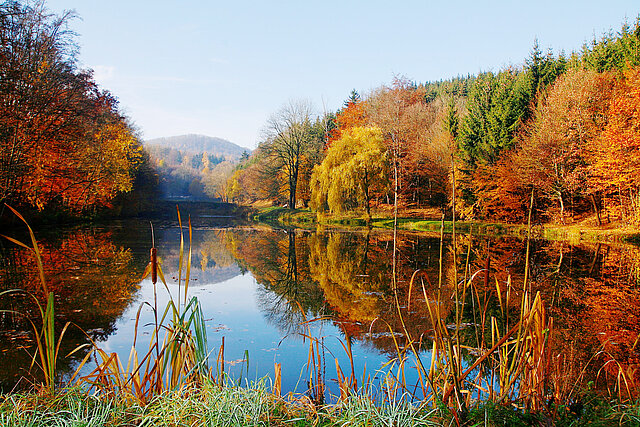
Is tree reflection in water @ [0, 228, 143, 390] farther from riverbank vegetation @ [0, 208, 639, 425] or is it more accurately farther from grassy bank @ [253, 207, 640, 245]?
grassy bank @ [253, 207, 640, 245]

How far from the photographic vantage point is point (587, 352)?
4.41 metres

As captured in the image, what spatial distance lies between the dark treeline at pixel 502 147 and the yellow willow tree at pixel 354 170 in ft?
0.23

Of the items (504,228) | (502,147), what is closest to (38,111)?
(504,228)

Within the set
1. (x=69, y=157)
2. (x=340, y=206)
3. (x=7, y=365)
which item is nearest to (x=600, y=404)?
(x=7, y=365)

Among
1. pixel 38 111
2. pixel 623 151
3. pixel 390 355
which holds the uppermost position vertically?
pixel 38 111

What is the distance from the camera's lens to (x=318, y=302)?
7.01 metres

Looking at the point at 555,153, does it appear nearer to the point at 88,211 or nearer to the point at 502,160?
the point at 502,160

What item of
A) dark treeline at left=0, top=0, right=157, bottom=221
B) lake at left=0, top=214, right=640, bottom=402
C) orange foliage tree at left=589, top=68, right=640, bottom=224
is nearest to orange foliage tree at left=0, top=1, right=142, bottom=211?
dark treeline at left=0, top=0, right=157, bottom=221

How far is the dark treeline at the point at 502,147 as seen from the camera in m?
19.1

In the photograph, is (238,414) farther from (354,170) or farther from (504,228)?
(354,170)

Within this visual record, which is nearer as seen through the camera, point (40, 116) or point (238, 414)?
point (238, 414)

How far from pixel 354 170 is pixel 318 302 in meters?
19.4

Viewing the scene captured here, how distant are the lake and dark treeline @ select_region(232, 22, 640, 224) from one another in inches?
283

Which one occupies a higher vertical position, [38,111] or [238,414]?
[38,111]
